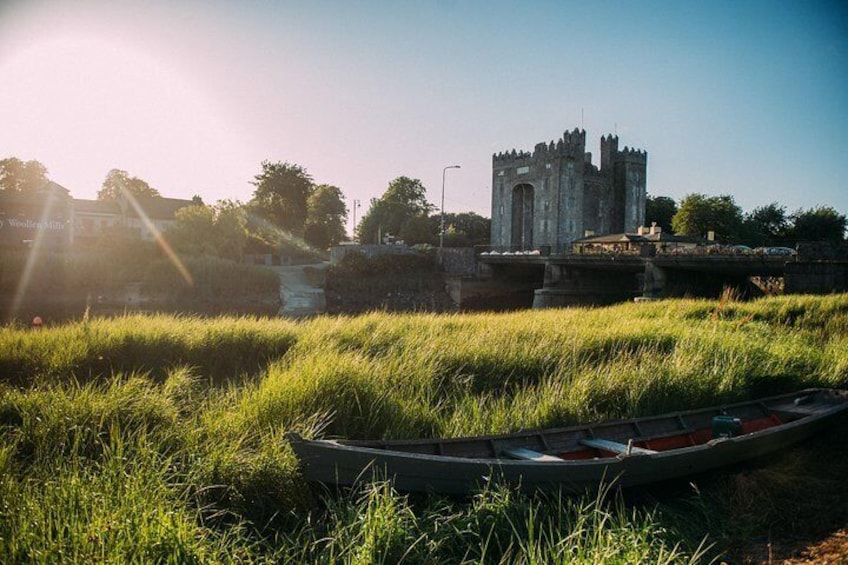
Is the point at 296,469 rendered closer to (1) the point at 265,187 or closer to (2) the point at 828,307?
(2) the point at 828,307

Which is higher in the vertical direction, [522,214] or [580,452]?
[522,214]

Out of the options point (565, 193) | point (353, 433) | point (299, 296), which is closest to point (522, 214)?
point (565, 193)

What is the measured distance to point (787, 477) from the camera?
7070 millimetres

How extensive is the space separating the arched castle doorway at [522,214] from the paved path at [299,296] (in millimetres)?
29890

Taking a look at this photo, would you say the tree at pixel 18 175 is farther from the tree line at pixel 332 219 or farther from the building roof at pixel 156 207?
the building roof at pixel 156 207

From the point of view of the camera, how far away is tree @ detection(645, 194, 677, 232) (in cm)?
8025

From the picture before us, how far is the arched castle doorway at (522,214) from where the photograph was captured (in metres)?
68.1

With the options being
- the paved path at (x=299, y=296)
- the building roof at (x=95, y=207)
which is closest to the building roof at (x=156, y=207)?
the building roof at (x=95, y=207)

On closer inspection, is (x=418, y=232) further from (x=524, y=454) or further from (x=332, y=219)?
(x=524, y=454)

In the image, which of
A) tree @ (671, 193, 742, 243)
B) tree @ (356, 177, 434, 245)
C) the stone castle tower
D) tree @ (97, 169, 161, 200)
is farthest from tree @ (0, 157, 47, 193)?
tree @ (671, 193, 742, 243)

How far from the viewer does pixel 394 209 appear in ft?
262

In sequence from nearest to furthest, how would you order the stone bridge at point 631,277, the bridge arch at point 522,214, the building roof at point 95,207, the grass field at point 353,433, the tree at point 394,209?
1. the grass field at point 353,433
2. the stone bridge at point 631,277
3. the building roof at point 95,207
4. the bridge arch at point 522,214
5. the tree at point 394,209

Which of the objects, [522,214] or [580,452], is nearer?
[580,452]

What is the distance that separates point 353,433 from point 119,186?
8826 cm
